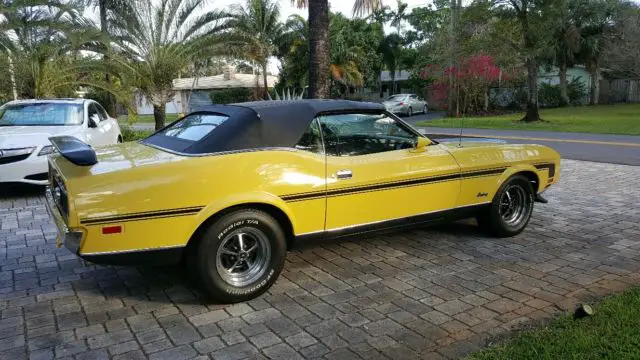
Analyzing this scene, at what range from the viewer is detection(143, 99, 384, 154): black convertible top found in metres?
4.11

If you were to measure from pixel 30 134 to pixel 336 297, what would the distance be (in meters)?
6.15

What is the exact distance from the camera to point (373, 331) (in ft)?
11.5

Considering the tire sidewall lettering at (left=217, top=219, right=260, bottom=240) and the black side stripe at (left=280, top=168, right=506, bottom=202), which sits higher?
the black side stripe at (left=280, top=168, right=506, bottom=202)

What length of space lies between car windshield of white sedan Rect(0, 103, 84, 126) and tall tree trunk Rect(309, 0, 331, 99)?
4.17 metres

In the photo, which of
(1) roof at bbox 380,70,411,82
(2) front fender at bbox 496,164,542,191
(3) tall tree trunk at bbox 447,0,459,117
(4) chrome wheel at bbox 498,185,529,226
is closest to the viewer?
(2) front fender at bbox 496,164,542,191

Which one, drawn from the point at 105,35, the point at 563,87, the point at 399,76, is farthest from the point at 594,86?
the point at 105,35

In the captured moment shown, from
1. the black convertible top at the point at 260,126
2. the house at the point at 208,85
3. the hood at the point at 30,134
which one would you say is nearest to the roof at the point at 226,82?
the house at the point at 208,85

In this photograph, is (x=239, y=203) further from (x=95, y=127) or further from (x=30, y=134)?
(x=95, y=127)

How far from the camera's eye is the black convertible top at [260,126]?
13.5 feet

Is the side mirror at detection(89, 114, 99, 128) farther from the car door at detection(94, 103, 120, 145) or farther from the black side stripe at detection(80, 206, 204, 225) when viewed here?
the black side stripe at detection(80, 206, 204, 225)

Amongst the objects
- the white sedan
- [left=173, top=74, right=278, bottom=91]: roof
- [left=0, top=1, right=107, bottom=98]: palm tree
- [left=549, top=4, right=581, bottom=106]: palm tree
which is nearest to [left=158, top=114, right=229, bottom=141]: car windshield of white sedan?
the white sedan

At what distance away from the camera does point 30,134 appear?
7.95m

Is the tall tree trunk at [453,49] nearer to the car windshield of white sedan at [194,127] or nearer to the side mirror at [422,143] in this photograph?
the side mirror at [422,143]

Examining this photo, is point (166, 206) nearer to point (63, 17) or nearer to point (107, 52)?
point (107, 52)
